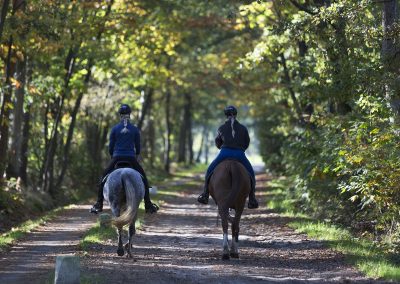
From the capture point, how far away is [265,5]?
23328 mm

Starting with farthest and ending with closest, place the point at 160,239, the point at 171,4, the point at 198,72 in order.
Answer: the point at 198,72 → the point at 171,4 → the point at 160,239

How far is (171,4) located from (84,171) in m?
10.00

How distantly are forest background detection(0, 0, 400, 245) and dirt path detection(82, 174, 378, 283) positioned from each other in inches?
72.0

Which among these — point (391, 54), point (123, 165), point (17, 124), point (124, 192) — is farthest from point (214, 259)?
point (17, 124)

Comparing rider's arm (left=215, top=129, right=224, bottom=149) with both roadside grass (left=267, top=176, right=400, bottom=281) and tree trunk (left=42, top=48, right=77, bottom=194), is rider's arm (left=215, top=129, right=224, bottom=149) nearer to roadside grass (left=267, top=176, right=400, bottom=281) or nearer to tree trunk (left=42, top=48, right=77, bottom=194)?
roadside grass (left=267, top=176, right=400, bottom=281)

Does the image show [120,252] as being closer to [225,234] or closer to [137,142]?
[225,234]

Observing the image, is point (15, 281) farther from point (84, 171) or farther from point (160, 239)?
point (84, 171)

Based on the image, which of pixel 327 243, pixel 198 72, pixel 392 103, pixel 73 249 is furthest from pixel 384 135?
pixel 198 72

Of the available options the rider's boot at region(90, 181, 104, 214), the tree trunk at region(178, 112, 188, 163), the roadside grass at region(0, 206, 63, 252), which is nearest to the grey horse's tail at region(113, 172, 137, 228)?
the rider's boot at region(90, 181, 104, 214)

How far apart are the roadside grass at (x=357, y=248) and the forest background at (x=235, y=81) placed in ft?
2.35

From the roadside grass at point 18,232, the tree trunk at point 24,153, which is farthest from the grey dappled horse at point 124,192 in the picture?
the tree trunk at point 24,153

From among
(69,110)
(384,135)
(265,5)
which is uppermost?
(265,5)

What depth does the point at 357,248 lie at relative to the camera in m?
12.8

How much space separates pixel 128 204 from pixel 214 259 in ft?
6.26
